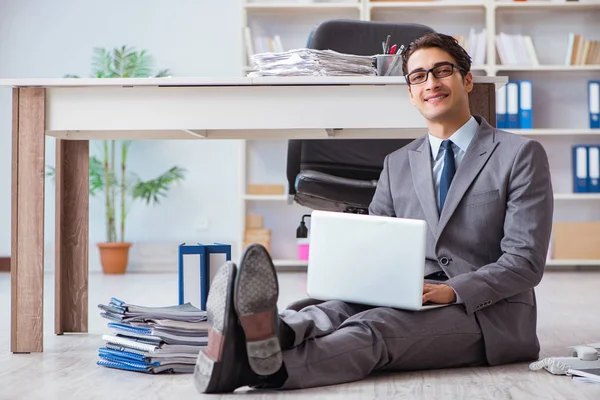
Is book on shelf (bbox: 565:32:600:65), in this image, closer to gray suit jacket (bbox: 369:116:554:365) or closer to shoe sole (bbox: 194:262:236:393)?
gray suit jacket (bbox: 369:116:554:365)

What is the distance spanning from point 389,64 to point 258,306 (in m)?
0.93

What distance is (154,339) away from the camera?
1740 mm

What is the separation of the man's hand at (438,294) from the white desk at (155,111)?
1.59ft

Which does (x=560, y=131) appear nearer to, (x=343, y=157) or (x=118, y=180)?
(x=343, y=157)

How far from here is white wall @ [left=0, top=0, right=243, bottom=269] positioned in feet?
16.5

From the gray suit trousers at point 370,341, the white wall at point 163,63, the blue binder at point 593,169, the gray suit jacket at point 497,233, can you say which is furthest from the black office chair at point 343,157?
the blue binder at point 593,169

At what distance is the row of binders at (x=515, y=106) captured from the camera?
473 centimetres

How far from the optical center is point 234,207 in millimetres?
5043

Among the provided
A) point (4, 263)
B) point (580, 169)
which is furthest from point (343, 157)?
point (4, 263)

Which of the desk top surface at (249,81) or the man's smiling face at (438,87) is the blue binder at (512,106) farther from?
the man's smiling face at (438,87)

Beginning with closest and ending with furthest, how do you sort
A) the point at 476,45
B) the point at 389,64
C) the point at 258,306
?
the point at 258,306 → the point at 389,64 → the point at 476,45

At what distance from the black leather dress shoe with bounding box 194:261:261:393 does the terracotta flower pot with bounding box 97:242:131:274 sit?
3.40 meters

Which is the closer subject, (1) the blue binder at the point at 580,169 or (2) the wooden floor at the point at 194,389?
(2) the wooden floor at the point at 194,389

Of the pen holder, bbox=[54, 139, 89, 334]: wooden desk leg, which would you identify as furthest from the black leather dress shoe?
bbox=[54, 139, 89, 334]: wooden desk leg
